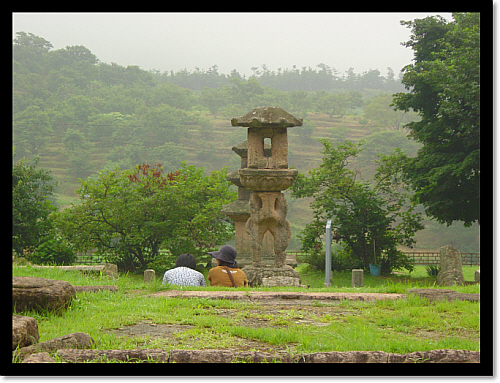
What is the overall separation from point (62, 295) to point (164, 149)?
191 feet

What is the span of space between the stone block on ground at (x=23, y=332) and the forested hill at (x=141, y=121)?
1756 inches

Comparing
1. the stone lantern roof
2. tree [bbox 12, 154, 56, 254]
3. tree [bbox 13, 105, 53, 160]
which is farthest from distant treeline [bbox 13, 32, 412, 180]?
the stone lantern roof

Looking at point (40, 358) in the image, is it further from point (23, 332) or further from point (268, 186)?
point (268, 186)

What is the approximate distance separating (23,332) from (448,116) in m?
14.4

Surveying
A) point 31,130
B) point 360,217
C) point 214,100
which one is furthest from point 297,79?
point 360,217

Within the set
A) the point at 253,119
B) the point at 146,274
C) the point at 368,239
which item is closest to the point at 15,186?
the point at 146,274

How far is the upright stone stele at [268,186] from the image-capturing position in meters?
9.89

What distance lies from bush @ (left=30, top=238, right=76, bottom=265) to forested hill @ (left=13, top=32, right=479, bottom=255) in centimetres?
3622

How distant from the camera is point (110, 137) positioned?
68500 mm

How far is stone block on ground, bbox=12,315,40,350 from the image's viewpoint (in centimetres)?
362

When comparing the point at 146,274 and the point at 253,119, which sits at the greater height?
the point at 253,119

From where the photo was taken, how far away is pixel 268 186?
9.91m
